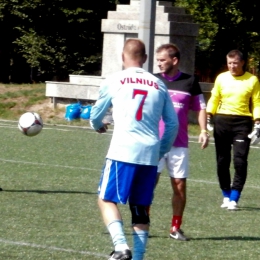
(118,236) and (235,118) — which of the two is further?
(235,118)

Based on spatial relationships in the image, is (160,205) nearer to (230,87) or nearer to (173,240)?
(230,87)

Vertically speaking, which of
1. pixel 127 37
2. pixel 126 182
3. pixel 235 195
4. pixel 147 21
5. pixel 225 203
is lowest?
A: pixel 225 203

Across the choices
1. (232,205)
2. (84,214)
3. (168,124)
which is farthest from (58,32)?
(168,124)

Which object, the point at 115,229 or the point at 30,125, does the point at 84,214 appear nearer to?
the point at 30,125

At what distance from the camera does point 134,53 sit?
6.72 meters

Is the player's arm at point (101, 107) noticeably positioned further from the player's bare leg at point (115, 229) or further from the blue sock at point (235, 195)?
the blue sock at point (235, 195)

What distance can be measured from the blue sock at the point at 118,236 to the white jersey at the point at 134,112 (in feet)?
1.60

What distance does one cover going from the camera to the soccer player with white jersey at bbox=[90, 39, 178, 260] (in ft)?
21.8

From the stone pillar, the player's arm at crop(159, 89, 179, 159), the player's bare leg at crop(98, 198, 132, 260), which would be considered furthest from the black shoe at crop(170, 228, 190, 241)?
the stone pillar

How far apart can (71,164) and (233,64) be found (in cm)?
521

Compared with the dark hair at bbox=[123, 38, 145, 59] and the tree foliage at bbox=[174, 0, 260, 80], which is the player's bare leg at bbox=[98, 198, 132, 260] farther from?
the tree foliage at bbox=[174, 0, 260, 80]

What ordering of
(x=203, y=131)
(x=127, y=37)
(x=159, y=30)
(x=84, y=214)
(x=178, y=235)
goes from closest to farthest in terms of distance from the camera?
(x=178, y=235) → (x=203, y=131) → (x=84, y=214) → (x=159, y=30) → (x=127, y=37)

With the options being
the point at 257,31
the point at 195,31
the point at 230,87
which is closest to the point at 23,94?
the point at 195,31

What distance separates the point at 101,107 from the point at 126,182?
0.62 m
